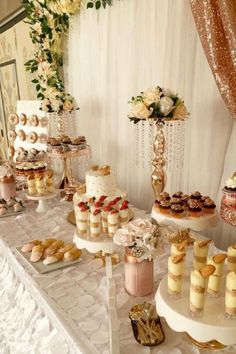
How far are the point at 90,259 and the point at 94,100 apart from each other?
1287mm

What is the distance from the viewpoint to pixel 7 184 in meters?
1.86

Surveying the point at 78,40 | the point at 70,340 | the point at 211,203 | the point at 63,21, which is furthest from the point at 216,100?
the point at 63,21

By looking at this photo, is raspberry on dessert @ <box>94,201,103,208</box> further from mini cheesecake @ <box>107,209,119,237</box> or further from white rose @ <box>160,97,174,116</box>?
white rose @ <box>160,97,174,116</box>

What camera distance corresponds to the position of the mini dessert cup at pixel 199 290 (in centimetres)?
74

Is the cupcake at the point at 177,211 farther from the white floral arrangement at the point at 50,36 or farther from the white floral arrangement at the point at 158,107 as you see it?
the white floral arrangement at the point at 50,36

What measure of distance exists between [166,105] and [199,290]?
2.49ft

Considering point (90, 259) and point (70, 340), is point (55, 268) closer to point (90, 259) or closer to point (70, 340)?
point (90, 259)

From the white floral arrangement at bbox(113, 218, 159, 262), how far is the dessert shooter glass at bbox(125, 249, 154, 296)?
0.10 ft

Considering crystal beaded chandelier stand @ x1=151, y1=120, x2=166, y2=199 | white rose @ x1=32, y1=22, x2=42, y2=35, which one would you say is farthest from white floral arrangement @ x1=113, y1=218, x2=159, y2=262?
white rose @ x1=32, y1=22, x2=42, y2=35

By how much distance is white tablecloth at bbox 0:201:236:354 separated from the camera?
834 mm

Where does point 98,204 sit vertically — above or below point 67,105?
below

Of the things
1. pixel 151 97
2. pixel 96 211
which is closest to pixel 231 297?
pixel 96 211

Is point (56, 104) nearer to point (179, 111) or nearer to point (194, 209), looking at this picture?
point (179, 111)

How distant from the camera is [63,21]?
7.63ft
